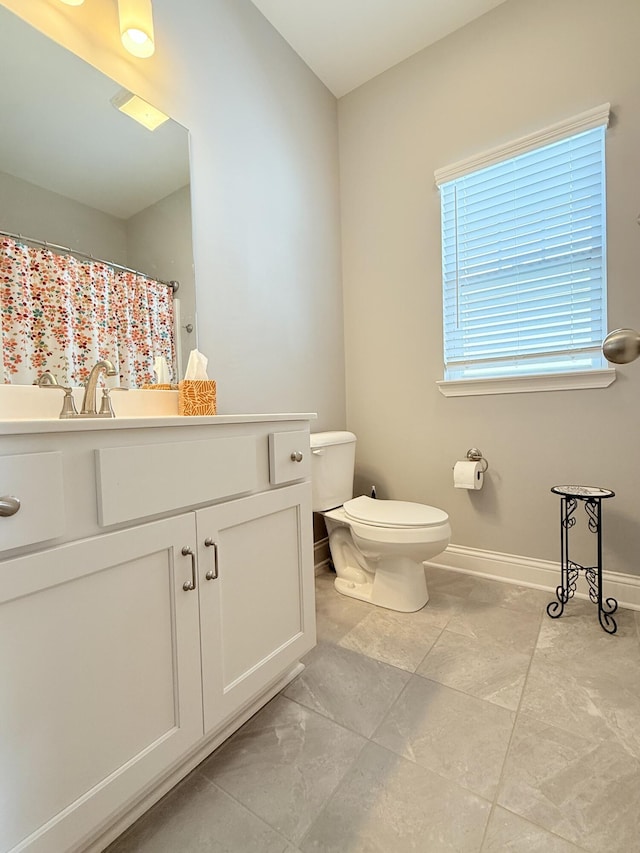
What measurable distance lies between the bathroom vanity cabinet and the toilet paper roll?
1.08 metres

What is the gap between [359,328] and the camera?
229 centimetres

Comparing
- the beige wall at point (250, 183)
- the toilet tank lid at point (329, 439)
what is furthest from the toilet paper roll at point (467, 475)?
the beige wall at point (250, 183)

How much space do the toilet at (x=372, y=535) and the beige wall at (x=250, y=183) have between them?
1.02 ft

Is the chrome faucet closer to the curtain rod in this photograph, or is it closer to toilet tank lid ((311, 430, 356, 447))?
the curtain rod

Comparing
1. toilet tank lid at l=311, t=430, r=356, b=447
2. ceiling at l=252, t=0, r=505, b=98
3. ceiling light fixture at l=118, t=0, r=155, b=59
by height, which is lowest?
toilet tank lid at l=311, t=430, r=356, b=447

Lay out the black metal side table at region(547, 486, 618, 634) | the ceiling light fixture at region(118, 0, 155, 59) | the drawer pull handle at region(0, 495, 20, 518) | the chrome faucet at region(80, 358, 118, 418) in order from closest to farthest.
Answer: the drawer pull handle at region(0, 495, 20, 518) < the chrome faucet at region(80, 358, 118, 418) < the ceiling light fixture at region(118, 0, 155, 59) < the black metal side table at region(547, 486, 618, 634)

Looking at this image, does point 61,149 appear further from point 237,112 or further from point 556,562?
point 556,562

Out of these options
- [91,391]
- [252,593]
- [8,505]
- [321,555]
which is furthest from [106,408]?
[321,555]

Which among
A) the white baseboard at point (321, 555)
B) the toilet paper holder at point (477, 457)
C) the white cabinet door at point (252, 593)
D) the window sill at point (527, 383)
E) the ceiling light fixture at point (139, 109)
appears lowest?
the white baseboard at point (321, 555)


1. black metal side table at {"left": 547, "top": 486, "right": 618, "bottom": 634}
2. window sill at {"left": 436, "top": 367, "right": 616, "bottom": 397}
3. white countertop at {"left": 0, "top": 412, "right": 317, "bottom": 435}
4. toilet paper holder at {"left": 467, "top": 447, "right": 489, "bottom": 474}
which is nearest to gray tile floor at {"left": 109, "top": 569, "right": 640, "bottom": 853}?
black metal side table at {"left": 547, "top": 486, "right": 618, "bottom": 634}

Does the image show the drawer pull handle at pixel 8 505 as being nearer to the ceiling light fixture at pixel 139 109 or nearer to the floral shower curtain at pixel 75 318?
the floral shower curtain at pixel 75 318

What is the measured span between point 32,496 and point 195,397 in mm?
705

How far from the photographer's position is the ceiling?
1771 mm

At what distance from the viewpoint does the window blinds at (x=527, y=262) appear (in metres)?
1.67
